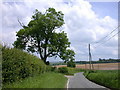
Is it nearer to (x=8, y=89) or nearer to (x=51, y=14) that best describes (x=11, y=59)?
(x=8, y=89)

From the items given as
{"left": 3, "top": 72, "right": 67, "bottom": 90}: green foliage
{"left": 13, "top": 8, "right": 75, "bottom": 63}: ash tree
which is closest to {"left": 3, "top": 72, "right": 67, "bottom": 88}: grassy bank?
{"left": 3, "top": 72, "right": 67, "bottom": 90}: green foliage

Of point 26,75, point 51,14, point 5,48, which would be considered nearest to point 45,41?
point 51,14

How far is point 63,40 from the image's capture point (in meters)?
57.9

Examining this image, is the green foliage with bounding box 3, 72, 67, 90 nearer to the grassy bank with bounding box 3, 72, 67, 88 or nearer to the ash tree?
the grassy bank with bounding box 3, 72, 67, 88

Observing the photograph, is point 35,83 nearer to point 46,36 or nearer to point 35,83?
point 35,83

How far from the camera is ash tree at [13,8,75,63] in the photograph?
5667cm

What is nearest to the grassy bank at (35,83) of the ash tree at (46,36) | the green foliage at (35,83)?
the green foliage at (35,83)

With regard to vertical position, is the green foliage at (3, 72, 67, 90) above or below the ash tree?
below

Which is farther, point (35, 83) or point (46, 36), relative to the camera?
point (46, 36)

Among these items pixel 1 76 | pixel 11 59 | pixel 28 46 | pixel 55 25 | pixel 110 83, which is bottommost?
pixel 110 83

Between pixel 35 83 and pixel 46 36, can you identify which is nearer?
pixel 35 83

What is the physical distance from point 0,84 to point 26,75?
6403 millimetres

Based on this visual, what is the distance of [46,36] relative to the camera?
57.3 m

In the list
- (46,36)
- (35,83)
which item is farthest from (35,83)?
(46,36)
